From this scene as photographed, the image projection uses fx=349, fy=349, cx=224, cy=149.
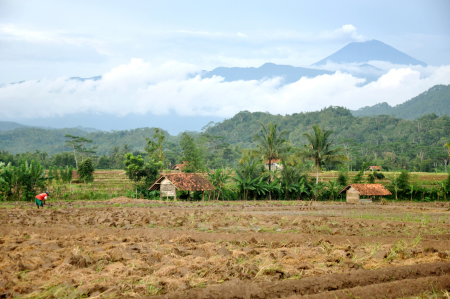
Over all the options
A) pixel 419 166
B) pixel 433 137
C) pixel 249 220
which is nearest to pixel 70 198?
pixel 249 220

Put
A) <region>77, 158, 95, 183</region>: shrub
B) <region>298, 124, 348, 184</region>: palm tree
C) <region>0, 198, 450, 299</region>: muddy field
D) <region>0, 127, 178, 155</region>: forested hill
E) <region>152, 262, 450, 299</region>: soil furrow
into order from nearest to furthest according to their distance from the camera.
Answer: <region>152, 262, 450, 299</region>: soil furrow, <region>0, 198, 450, 299</region>: muddy field, <region>298, 124, 348, 184</region>: palm tree, <region>77, 158, 95, 183</region>: shrub, <region>0, 127, 178, 155</region>: forested hill

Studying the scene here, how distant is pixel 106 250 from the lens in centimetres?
691

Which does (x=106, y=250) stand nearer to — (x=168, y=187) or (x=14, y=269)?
(x=14, y=269)

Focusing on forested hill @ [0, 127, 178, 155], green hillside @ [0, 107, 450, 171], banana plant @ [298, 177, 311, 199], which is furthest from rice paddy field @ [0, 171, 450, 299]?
forested hill @ [0, 127, 178, 155]

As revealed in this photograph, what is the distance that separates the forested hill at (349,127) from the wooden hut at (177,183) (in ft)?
151

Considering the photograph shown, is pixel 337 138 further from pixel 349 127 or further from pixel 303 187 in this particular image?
pixel 303 187

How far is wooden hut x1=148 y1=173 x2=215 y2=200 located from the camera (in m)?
22.5

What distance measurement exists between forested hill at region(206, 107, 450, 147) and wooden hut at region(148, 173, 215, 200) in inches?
1807

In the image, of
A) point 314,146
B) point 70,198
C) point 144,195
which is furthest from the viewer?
point 314,146

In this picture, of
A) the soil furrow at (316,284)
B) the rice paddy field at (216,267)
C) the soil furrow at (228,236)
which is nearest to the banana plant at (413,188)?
the rice paddy field at (216,267)

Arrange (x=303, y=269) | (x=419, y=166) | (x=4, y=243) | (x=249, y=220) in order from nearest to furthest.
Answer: (x=303, y=269)
(x=4, y=243)
(x=249, y=220)
(x=419, y=166)

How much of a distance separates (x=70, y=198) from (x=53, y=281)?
766 inches

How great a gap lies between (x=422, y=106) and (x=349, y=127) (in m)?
105

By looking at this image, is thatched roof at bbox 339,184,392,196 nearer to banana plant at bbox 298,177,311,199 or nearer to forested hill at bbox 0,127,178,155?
banana plant at bbox 298,177,311,199
